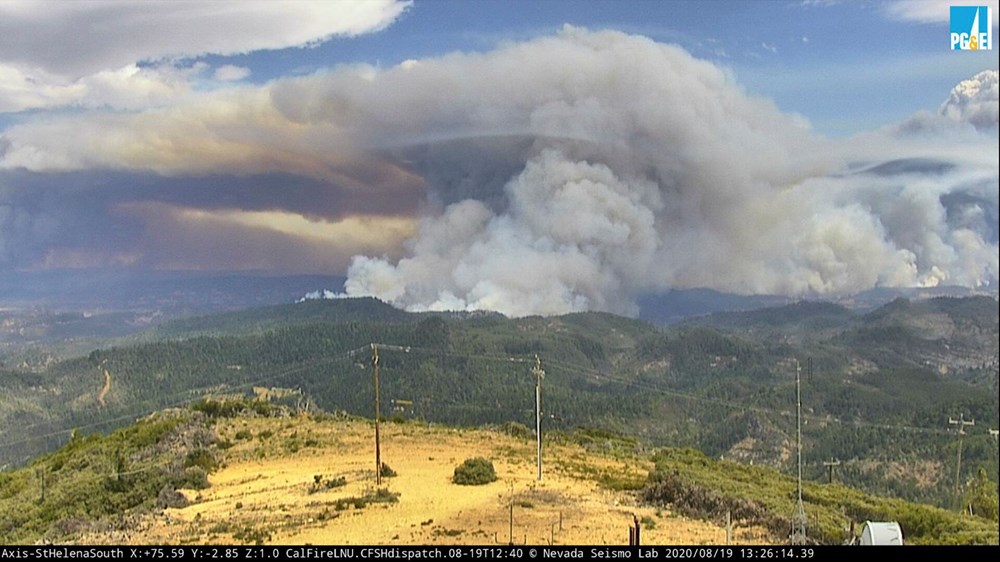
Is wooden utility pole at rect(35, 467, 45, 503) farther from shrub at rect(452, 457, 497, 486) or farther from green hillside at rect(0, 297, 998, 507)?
shrub at rect(452, 457, 497, 486)

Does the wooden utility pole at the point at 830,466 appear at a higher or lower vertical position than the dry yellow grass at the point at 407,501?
lower

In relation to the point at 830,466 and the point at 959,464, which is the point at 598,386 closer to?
the point at 830,466

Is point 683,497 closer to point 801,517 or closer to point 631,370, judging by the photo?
point 801,517

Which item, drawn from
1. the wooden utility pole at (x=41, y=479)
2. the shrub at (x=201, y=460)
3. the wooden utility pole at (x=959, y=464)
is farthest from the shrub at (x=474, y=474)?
the wooden utility pole at (x=959, y=464)

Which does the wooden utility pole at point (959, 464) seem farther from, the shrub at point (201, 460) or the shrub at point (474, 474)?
the shrub at point (201, 460)

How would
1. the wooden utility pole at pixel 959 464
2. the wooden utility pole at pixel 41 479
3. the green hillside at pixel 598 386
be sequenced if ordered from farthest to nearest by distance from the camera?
the green hillside at pixel 598 386 < the wooden utility pole at pixel 959 464 < the wooden utility pole at pixel 41 479
